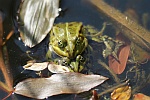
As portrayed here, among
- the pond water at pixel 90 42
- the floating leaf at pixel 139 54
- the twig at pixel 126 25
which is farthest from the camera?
the twig at pixel 126 25

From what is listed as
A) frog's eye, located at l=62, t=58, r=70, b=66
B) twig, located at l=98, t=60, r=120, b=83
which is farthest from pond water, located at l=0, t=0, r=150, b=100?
frog's eye, located at l=62, t=58, r=70, b=66

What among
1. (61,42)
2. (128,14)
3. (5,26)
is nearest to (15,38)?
(5,26)

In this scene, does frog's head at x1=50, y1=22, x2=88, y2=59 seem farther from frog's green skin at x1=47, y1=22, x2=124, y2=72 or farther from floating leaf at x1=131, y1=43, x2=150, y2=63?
floating leaf at x1=131, y1=43, x2=150, y2=63

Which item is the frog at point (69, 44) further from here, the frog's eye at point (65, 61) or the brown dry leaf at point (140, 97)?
the brown dry leaf at point (140, 97)

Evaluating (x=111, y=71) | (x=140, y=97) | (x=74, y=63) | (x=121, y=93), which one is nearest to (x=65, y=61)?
(x=74, y=63)

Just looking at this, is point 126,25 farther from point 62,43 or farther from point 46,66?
point 46,66

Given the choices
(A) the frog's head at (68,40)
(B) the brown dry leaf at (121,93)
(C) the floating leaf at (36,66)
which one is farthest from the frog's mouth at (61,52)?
(B) the brown dry leaf at (121,93)
